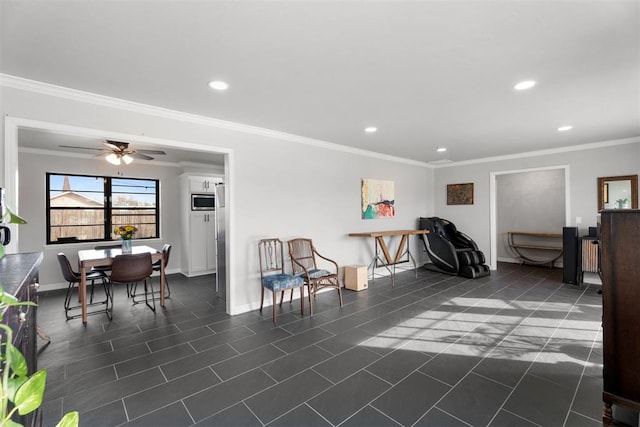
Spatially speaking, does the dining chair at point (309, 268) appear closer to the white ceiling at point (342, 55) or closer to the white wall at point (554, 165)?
the white ceiling at point (342, 55)

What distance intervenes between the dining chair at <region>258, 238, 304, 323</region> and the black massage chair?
346 cm

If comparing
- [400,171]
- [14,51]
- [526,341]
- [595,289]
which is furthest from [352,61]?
[595,289]

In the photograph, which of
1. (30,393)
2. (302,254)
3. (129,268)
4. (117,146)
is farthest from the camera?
(302,254)

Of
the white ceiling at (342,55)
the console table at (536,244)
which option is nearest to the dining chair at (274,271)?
the white ceiling at (342,55)

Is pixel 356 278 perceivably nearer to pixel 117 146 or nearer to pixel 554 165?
pixel 117 146

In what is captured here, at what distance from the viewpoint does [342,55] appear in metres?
2.19

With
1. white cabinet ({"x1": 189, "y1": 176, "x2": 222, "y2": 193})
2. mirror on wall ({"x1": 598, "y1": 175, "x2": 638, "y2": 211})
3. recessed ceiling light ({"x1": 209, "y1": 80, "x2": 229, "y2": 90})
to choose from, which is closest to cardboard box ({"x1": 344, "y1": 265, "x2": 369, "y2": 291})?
recessed ceiling light ({"x1": 209, "y1": 80, "x2": 229, "y2": 90})

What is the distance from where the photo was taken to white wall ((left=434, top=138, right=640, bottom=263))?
4828 millimetres

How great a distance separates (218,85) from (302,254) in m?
2.55

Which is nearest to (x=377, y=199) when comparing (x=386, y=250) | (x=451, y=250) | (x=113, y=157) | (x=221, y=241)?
(x=386, y=250)

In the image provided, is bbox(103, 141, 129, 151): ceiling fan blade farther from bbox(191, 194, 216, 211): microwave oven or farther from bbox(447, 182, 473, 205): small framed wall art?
bbox(447, 182, 473, 205): small framed wall art

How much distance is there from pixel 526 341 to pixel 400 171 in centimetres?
421

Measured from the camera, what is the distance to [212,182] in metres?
6.46

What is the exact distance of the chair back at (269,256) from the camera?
13.2 feet
